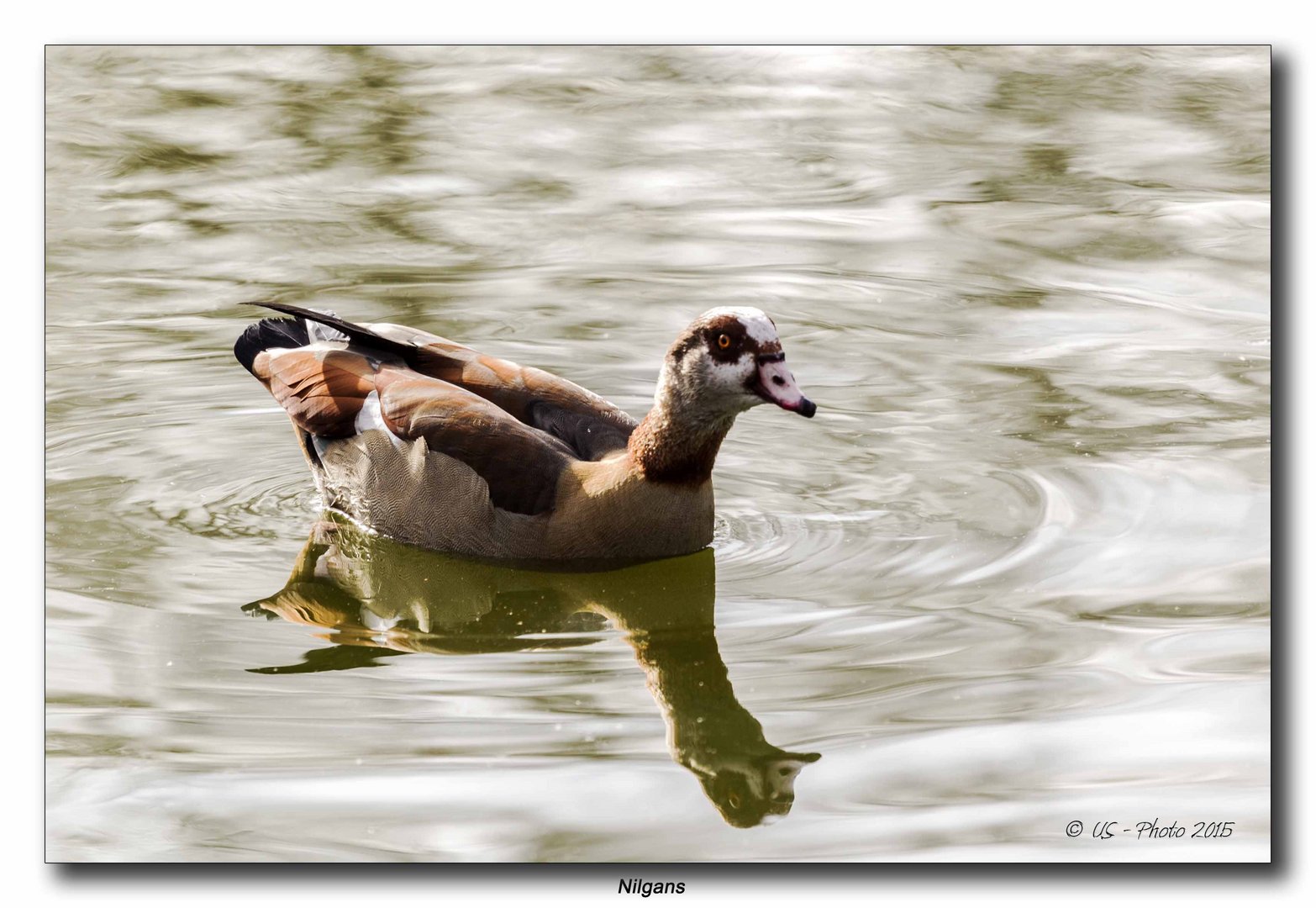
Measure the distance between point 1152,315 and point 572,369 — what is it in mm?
3757

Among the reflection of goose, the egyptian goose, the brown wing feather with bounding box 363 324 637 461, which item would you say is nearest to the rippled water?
the reflection of goose

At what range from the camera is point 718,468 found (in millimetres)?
10352

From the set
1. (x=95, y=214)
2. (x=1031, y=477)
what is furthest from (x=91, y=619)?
(x=95, y=214)

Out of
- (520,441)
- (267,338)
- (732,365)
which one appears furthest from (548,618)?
(267,338)

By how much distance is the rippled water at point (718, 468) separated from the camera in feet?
23.4

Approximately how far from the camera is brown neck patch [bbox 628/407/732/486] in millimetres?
9094

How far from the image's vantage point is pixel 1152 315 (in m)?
12.0

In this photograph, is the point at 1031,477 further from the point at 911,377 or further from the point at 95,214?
the point at 95,214

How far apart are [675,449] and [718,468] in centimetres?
128

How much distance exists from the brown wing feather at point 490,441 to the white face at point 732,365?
81 centimetres

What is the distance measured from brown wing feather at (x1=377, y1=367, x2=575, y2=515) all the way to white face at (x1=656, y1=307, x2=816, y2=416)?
2.66 feet

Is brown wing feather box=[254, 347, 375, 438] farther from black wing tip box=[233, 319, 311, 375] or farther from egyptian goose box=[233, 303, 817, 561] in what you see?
black wing tip box=[233, 319, 311, 375]

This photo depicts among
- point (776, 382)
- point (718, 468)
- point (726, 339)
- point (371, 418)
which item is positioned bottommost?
point (718, 468)

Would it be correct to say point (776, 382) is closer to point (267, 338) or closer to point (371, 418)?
point (371, 418)
